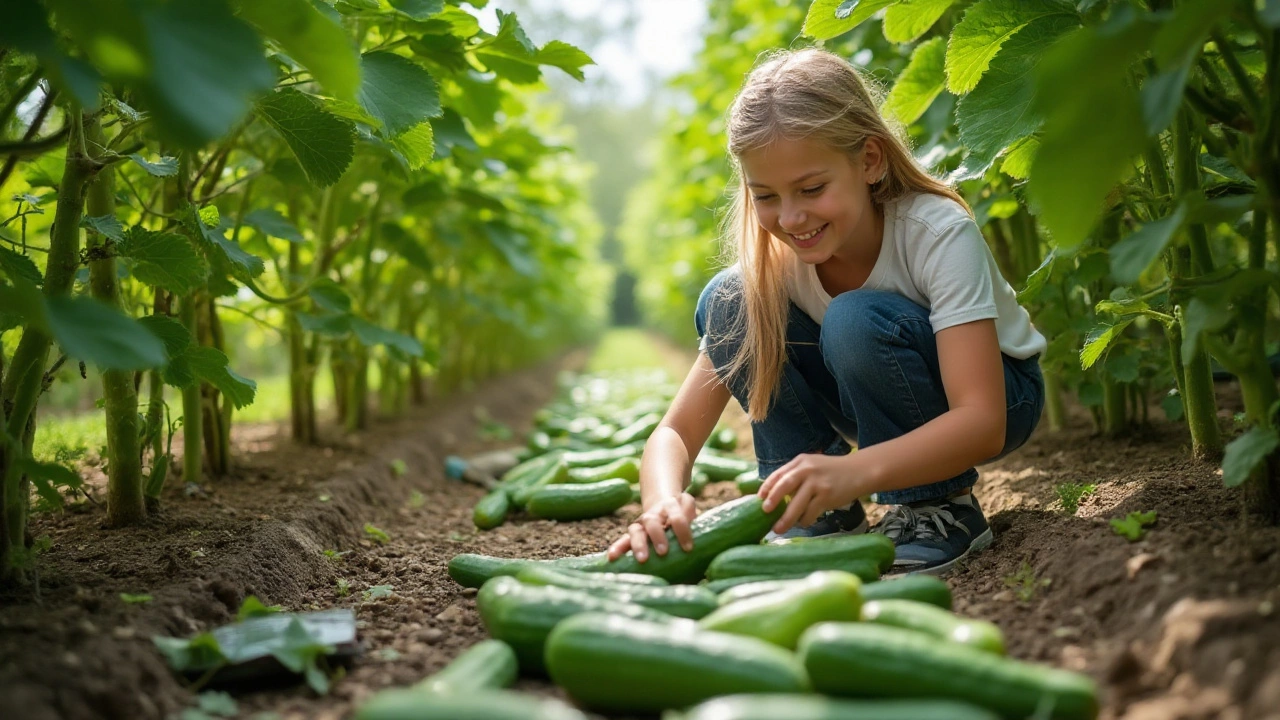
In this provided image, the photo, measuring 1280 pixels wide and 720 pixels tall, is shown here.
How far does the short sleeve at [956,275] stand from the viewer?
268 cm

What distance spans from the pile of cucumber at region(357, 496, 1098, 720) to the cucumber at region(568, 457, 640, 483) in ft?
7.37

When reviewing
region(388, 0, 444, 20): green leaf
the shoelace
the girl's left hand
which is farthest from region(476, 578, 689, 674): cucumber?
A: region(388, 0, 444, 20): green leaf

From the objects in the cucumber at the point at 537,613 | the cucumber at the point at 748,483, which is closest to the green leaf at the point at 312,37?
the cucumber at the point at 537,613

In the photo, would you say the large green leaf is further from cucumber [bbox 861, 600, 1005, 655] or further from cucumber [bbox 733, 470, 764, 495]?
cucumber [bbox 733, 470, 764, 495]

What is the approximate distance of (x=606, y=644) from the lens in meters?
1.83

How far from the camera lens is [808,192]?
9.11ft

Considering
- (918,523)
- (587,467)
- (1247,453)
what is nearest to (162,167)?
(918,523)

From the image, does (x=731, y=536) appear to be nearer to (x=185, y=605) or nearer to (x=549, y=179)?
(x=185, y=605)

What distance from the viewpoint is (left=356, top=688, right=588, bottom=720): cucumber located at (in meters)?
1.46

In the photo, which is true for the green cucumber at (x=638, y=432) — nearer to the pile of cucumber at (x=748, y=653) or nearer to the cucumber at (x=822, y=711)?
the pile of cucumber at (x=748, y=653)

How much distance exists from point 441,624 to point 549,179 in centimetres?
696

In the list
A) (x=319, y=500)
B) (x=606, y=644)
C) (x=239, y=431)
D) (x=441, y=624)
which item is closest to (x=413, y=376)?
(x=239, y=431)

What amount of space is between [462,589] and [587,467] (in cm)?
246

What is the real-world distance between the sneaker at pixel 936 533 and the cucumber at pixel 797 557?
13.9 inches
